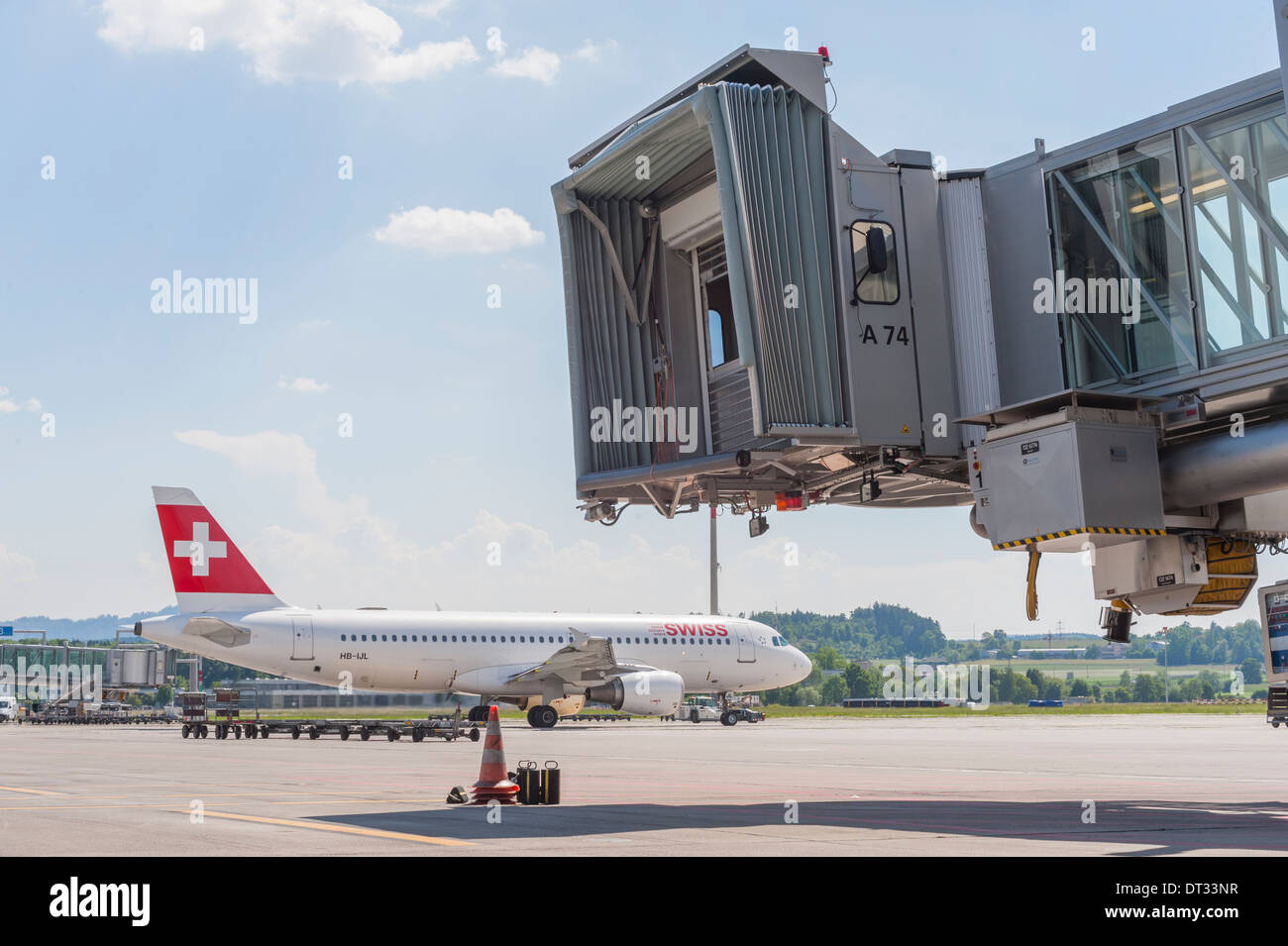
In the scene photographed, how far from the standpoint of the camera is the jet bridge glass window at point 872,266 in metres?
14.4

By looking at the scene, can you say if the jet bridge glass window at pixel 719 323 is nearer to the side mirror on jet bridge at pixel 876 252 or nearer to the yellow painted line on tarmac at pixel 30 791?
the side mirror on jet bridge at pixel 876 252

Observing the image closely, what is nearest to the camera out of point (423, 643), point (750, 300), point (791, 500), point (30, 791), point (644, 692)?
point (750, 300)

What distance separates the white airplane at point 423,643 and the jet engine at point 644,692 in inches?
1.6

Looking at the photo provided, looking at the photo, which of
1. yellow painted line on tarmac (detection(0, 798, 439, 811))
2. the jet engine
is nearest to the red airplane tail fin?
the jet engine

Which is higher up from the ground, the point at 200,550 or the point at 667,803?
the point at 200,550

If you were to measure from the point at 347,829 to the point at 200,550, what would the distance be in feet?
111

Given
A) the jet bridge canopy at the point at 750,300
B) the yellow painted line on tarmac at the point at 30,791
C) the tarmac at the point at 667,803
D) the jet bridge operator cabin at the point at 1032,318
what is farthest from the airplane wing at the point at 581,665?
the jet bridge operator cabin at the point at 1032,318

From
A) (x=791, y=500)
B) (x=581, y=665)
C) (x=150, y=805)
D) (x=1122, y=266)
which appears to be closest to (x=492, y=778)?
(x=150, y=805)

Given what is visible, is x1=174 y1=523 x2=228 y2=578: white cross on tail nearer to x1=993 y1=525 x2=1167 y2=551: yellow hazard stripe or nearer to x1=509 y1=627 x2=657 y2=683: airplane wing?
x1=509 y1=627 x2=657 y2=683: airplane wing

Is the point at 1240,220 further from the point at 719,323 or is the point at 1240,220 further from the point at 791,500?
the point at 719,323

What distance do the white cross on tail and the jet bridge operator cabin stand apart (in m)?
30.4

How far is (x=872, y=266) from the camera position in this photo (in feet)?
47.1
